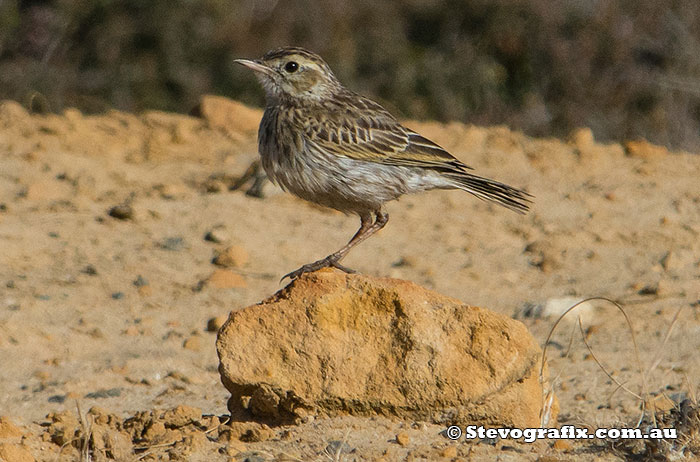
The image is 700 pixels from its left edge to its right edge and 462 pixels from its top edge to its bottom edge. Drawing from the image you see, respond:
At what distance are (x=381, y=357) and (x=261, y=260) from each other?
3.56 m

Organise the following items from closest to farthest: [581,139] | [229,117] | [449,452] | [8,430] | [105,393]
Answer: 1. [449,452]
2. [8,430]
3. [105,393]
4. [581,139]
5. [229,117]

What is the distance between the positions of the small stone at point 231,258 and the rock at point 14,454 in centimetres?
360

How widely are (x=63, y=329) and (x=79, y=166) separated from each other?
10.3 feet

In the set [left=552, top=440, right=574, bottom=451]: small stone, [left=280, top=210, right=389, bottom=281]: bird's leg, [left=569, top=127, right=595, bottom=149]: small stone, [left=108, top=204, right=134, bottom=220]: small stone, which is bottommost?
[left=108, top=204, right=134, bottom=220]: small stone

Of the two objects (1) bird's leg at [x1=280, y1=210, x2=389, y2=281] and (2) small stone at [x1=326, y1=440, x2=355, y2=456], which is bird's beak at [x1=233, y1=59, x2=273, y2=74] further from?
(2) small stone at [x1=326, y1=440, x2=355, y2=456]

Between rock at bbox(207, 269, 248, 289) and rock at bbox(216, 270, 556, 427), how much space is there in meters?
2.99

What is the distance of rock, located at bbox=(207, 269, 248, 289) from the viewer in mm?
7746

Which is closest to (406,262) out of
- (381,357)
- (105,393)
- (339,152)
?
(339,152)

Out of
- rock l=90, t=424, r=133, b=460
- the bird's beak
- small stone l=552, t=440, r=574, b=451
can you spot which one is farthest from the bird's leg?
small stone l=552, t=440, r=574, b=451

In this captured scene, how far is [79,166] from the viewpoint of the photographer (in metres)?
9.63

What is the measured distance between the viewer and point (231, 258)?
8.05 m

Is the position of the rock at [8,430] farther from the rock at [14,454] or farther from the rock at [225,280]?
the rock at [225,280]

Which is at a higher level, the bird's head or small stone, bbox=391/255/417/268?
the bird's head

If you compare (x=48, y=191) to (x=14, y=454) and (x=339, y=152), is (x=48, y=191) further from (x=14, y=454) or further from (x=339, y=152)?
(x=14, y=454)
